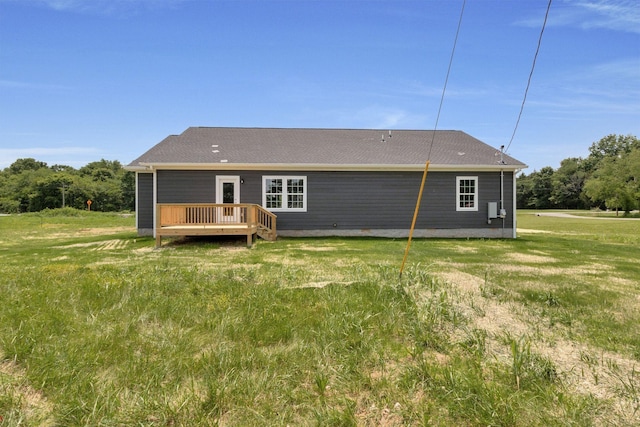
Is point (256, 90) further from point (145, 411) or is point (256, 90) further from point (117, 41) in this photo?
point (145, 411)

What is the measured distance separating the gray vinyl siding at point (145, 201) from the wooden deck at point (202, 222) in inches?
122

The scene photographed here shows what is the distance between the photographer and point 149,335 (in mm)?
3855

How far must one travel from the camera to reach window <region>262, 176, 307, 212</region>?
15.1 metres

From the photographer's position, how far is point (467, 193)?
51.2 feet

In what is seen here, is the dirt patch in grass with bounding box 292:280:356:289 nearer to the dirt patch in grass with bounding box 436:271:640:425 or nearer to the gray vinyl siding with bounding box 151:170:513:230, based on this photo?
the dirt patch in grass with bounding box 436:271:640:425

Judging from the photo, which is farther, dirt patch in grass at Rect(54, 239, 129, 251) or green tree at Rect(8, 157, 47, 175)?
green tree at Rect(8, 157, 47, 175)

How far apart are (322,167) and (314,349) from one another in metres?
11.8

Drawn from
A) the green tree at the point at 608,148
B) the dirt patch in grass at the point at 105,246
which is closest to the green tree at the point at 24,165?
the dirt patch in grass at the point at 105,246

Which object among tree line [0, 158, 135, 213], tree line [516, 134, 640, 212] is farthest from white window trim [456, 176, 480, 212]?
tree line [0, 158, 135, 213]

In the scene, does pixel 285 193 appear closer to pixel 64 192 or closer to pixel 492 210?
pixel 492 210

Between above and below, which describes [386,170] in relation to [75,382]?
above

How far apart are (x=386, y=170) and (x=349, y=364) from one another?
1272 centimetres

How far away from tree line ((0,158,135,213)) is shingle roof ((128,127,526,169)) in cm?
4221

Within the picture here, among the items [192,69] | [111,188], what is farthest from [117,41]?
[111,188]
